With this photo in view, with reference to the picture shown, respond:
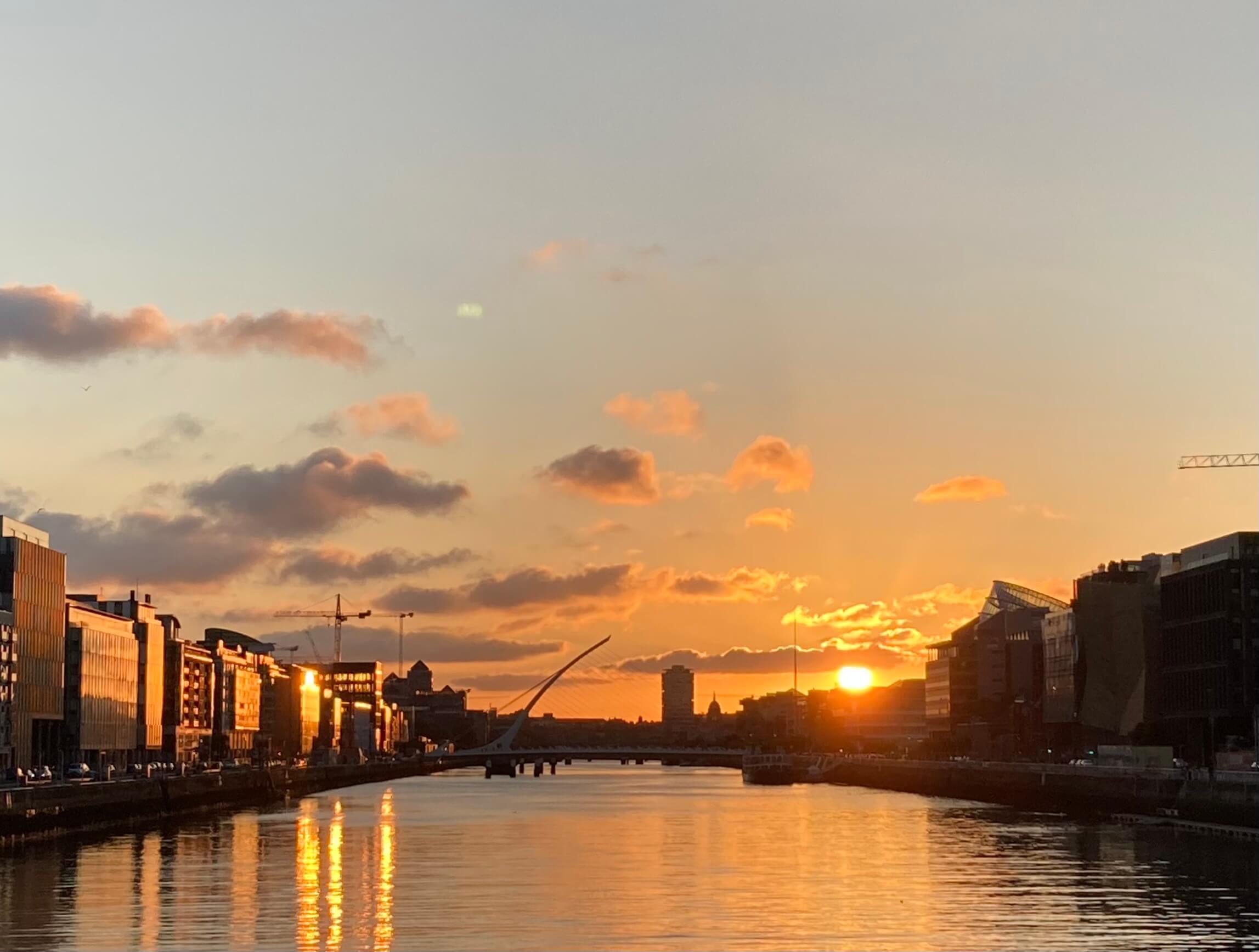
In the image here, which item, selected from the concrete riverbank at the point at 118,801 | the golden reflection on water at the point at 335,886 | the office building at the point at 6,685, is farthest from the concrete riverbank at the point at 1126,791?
the office building at the point at 6,685

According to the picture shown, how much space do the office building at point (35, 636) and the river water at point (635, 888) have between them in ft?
133

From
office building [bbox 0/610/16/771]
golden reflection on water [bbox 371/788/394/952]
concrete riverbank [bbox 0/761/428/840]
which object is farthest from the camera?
Answer: office building [bbox 0/610/16/771]

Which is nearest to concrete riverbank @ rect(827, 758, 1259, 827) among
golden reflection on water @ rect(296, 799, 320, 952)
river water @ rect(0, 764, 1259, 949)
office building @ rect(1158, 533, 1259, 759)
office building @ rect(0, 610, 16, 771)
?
river water @ rect(0, 764, 1259, 949)

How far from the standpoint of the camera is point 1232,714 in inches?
6850

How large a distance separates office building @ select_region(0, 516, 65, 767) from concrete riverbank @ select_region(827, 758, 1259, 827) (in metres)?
85.9

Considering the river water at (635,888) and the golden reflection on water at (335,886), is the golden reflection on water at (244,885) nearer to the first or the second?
the river water at (635,888)

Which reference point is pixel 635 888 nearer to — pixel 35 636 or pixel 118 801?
pixel 118 801

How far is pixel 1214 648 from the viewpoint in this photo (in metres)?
179

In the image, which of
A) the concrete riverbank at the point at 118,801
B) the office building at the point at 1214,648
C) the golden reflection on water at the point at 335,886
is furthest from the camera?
the office building at the point at 1214,648

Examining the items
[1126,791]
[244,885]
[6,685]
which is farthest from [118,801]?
[1126,791]

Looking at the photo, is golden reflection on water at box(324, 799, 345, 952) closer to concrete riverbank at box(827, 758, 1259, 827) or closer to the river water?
the river water

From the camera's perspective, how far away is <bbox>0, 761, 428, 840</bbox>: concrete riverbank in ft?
362

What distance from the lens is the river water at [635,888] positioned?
65250 mm

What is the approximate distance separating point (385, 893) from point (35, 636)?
10363 centimetres
